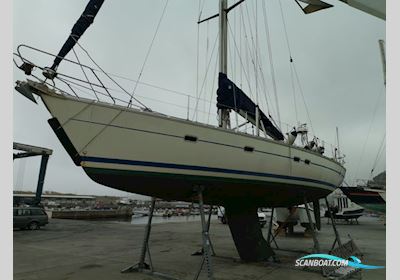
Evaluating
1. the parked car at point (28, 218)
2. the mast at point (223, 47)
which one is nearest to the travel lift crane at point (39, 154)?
the parked car at point (28, 218)

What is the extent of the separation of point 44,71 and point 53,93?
51cm

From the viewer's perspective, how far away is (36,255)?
920cm

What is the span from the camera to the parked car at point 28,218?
51.9ft

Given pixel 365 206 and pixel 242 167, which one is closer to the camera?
pixel 242 167

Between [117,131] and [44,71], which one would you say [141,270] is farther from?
[44,71]

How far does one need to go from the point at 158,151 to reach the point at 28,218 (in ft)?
46.1

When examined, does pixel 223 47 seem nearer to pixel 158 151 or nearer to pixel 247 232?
pixel 158 151

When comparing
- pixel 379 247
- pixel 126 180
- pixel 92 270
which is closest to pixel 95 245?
pixel 92 270

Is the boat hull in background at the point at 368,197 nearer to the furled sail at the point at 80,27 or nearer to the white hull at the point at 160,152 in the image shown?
the white hull at the point at 160,152

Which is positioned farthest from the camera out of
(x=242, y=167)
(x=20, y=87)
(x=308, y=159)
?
(x=308, y=159)

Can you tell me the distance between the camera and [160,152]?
5746 mm

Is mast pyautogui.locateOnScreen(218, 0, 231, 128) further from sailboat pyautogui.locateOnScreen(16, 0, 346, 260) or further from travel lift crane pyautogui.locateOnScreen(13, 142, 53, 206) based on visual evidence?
travel lift crane pyautogui.locateOnScreen(13, 142, 53, 206)

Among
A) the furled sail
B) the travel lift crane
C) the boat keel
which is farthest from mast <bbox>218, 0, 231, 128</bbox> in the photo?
the travel lift crane

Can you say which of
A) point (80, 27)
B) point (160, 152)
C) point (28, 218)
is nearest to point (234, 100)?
point (160, 152)
